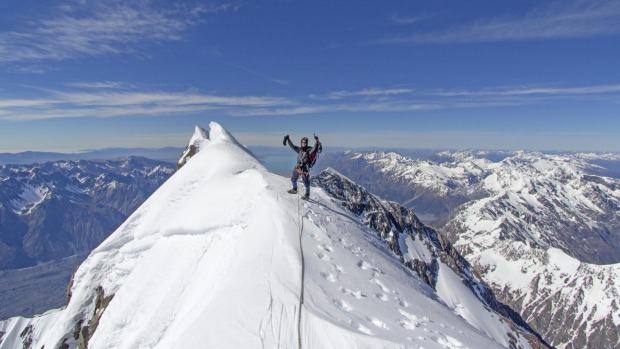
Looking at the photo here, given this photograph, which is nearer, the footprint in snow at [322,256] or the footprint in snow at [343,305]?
the footprint in snow at [343,305]

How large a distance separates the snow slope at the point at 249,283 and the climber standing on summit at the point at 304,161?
1.28m

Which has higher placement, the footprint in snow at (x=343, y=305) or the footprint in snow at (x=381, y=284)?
the footprint in snow at (x=343, y=305)

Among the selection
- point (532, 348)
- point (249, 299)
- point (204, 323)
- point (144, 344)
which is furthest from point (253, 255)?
point (532, 348)

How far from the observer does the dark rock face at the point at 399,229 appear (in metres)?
136

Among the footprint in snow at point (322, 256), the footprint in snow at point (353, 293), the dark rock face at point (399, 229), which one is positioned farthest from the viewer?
the dark rock face at point (399, 229)

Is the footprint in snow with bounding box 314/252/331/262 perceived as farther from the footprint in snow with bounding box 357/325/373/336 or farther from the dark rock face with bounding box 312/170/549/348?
the dark rock face with bounding box 312/170/549/348

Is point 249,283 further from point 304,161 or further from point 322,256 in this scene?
point 304,161

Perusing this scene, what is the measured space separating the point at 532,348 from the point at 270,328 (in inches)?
6465

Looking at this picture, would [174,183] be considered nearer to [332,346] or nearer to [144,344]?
[144,344]

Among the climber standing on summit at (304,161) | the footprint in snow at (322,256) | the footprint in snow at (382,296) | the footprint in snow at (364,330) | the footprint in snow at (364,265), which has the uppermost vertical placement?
the climber standing on summit at (304,161)

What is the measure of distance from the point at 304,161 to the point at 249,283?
40.4 ft

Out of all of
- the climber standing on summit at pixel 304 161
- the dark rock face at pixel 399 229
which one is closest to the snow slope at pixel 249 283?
the climber standing on summit at pixel 304 161

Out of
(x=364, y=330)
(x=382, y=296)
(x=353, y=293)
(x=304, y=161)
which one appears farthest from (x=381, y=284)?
(x=304, y=161)

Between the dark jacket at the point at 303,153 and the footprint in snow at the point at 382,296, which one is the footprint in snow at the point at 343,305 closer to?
the footprint in snow at the point at 382,296
